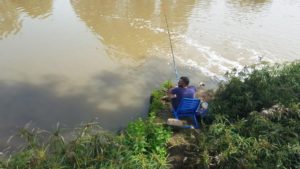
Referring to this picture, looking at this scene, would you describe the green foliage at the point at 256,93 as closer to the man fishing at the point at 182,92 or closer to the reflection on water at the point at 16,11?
the man fishing at the point at 182,92

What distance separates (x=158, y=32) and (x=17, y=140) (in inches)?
275

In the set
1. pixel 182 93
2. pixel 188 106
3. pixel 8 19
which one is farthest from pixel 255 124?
pixel 8 19

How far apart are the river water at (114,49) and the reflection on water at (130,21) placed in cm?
3

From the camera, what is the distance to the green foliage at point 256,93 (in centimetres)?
582

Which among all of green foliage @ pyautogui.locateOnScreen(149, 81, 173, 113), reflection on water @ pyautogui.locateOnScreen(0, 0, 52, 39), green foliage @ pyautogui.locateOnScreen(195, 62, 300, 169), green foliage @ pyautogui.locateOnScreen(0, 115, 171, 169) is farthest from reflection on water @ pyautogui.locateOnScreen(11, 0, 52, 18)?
green foliage @ pyautogui.locateOnScreen(0, 115, 171, 169)

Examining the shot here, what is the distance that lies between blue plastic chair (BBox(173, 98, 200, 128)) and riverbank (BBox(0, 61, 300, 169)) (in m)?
0.21

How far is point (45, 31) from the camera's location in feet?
39.0

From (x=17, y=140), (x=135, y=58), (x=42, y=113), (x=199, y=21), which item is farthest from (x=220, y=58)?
(x=17, y=140)

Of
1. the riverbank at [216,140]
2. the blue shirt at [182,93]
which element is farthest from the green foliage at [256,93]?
the blue shirt at [182,93]

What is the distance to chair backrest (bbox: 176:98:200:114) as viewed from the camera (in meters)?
6.08

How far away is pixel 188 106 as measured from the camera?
620cm

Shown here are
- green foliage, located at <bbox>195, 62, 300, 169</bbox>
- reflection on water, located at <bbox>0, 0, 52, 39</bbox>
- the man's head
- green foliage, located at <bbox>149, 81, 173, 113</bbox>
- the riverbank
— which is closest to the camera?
the riverbank

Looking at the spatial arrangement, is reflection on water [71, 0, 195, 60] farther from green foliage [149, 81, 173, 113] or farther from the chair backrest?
the chair backrest

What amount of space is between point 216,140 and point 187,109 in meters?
1.31
